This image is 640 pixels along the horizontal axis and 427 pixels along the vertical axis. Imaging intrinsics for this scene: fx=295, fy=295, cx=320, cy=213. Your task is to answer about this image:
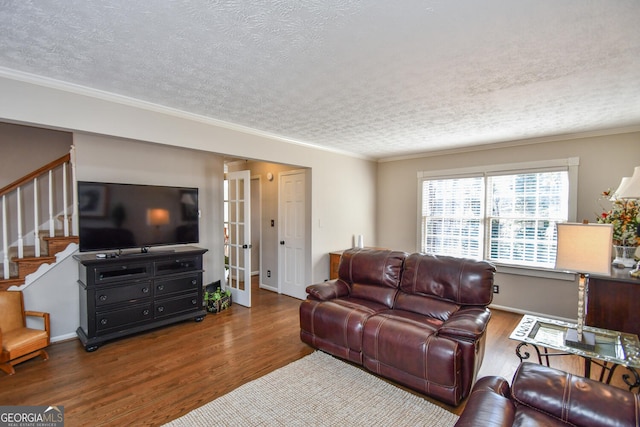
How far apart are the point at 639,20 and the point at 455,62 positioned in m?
0.94

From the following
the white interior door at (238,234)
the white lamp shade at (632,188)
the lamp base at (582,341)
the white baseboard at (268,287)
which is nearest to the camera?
the lamp base at (582,341)

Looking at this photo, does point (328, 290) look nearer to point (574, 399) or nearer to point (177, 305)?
point (177, 305)

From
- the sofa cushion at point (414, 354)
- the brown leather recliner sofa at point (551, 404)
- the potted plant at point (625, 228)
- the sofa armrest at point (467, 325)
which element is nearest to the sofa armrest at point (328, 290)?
the sofa cushion at point (414, 354)

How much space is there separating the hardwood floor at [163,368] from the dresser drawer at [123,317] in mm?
202

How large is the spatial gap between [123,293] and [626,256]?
18.1ft

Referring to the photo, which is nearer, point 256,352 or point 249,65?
point 249,65

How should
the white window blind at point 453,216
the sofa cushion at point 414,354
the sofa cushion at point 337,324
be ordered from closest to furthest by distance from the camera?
the sofa cushion at point 414,354, the sofa cushion at point 337,324, the white window blind at point 453,216

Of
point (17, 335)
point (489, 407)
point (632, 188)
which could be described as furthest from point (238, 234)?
point (632, 188)

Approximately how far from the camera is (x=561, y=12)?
158 centimetres

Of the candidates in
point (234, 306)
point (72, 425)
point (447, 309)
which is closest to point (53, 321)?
point (72, 425)

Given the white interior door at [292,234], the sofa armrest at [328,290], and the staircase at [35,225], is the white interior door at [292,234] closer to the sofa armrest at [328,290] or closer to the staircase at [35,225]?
the sofa armrest at [328,290]

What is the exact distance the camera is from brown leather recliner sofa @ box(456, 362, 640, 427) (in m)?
1.30

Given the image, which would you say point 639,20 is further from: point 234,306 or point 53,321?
point 53,321

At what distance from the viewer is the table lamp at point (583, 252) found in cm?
195
